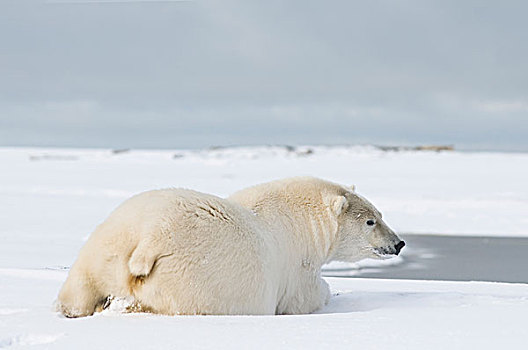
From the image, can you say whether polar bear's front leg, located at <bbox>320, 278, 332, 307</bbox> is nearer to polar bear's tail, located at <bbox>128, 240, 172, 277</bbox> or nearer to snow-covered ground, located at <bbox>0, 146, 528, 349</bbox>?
snow-covered ground, located at <bbox>0, 146, 528, 349</bbox>

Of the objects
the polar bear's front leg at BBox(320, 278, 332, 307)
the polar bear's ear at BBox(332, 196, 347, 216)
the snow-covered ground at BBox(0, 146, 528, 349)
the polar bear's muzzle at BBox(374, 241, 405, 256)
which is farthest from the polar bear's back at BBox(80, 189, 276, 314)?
the polar bear's muzzle at BBox(374, 241, 405, 256)

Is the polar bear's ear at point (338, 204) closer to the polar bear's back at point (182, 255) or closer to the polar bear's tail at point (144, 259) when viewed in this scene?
the polar bear's back at point (182, 255)

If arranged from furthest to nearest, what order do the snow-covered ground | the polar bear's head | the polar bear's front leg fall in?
1. the polar bear's head
2. the polar bear's front leg
3. the snow-covered ground

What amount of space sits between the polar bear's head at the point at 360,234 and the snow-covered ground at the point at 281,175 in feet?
0.96

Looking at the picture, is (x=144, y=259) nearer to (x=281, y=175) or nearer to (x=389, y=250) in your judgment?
(x=389, y=250)

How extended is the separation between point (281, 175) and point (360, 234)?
17938 mm

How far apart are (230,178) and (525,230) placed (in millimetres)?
11111

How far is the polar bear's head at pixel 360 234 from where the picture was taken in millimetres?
4520

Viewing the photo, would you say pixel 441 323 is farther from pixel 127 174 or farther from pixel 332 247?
pixel 127 174

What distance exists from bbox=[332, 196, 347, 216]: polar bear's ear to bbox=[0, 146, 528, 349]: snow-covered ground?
61 cm

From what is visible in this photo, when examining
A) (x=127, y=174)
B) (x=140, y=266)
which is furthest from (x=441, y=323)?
(x=127, y=174)

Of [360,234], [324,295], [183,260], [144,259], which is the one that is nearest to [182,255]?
[183,260]

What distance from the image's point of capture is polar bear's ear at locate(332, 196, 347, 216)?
14.3ft

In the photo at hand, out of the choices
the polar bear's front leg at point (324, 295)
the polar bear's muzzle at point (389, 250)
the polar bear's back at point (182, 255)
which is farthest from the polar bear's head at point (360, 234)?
the polar bear's back at point (182, 255)
